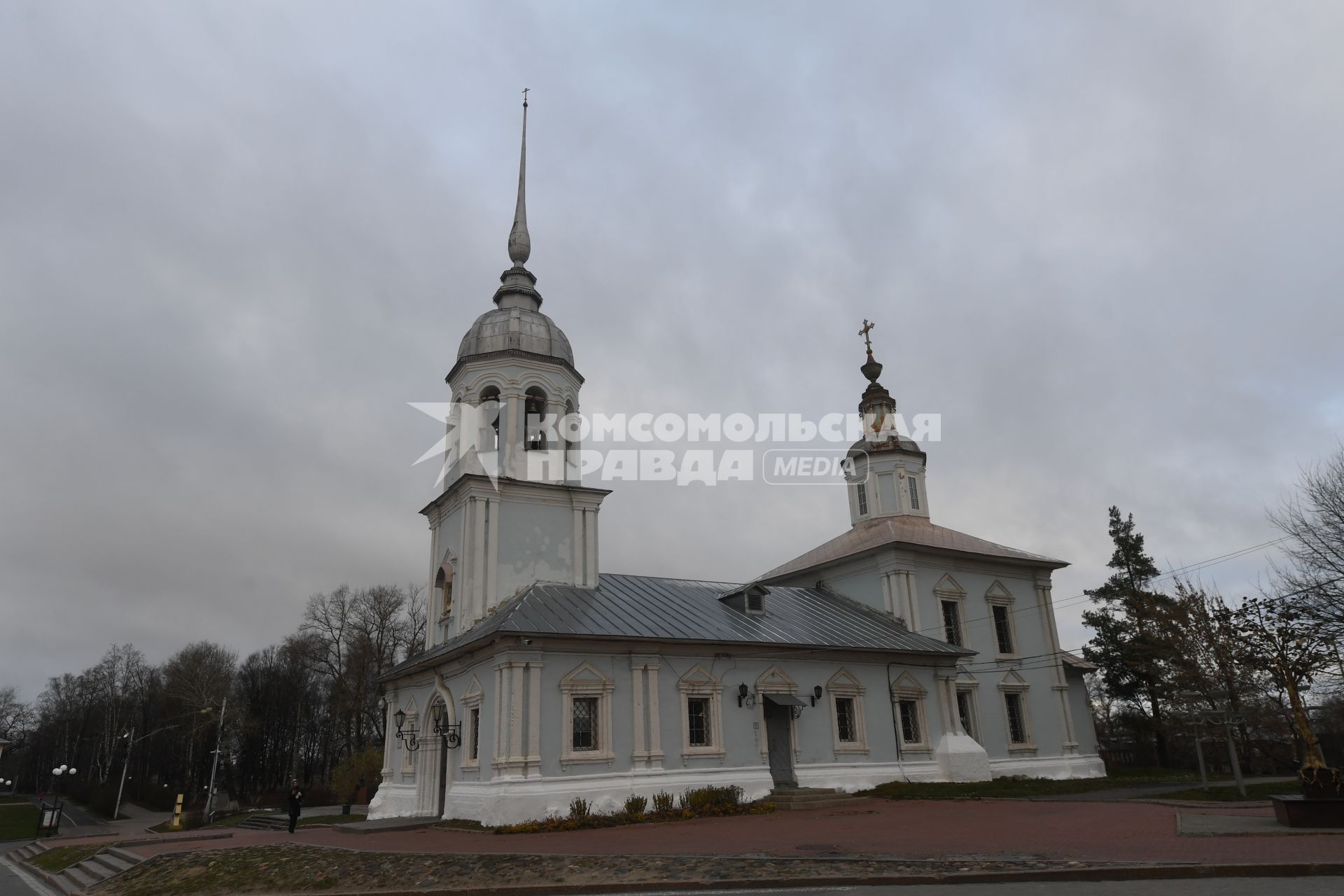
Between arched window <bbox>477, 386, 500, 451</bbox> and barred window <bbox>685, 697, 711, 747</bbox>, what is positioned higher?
arched window <bbox>477, 386, 500, 451</bbox>

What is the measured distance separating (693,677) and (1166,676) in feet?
57.7

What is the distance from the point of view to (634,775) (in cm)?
1870

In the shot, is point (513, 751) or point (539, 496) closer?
point (513, 751)

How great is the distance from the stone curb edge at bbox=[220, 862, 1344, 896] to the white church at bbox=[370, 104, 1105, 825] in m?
7.29

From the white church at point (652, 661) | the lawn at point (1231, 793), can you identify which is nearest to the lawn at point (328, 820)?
the white church at point (652, 661)

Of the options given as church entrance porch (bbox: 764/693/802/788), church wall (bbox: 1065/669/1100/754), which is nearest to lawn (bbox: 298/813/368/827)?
church entrance porch (bbox: 764/693/802/788)

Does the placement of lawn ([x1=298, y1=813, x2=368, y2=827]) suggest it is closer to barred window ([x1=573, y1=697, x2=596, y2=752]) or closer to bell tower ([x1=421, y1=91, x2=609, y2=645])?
bell tower ([x1=421, y1=91, x2=609, y2=645])

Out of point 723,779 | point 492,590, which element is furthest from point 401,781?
point 723,779

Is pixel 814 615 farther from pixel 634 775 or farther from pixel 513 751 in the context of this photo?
pixel 513 751

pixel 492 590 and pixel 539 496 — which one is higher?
pixel 539 496

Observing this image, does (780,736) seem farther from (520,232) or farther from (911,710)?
(520,232)

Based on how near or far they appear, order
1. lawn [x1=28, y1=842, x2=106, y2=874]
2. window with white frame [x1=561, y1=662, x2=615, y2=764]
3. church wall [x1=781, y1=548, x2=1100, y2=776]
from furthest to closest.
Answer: church wall [x1=781, y1=548, x2=1100, y2=776] < window with white frame [x1=561, y1=662, x2=615, y2=764] < lawn [x1=28, y1=842, x2=106, y2=874]

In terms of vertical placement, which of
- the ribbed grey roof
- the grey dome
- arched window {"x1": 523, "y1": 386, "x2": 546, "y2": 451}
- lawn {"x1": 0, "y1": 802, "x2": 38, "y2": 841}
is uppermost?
the grey dome

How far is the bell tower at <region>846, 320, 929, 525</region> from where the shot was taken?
3178 centimetres
